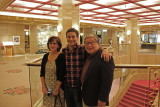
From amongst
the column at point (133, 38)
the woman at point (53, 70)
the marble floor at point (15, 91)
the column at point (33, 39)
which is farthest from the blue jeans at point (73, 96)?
the column at point (33, 39)

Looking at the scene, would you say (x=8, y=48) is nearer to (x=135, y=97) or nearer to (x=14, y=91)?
(x=14, y=91)

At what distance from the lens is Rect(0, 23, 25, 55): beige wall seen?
1414cm

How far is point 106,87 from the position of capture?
1407 mm

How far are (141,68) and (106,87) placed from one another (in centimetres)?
96

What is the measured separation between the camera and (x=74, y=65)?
69.0 inches

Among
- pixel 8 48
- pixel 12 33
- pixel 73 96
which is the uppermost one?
pixel 12 33

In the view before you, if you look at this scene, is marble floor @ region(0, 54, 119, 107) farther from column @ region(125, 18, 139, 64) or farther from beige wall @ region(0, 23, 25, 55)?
column @ region(125, 18, 139, 64)

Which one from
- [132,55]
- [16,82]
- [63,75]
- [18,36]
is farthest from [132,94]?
[18,36]

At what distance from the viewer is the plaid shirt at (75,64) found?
1.75m

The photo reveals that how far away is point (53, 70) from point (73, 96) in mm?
424

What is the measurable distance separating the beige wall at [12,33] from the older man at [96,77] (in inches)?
582

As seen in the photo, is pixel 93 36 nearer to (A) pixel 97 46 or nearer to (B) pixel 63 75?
(A) pixel 97 46

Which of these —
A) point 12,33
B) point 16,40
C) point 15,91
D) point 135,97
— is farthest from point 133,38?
point 12,33

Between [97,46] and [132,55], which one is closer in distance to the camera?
[97,46]
